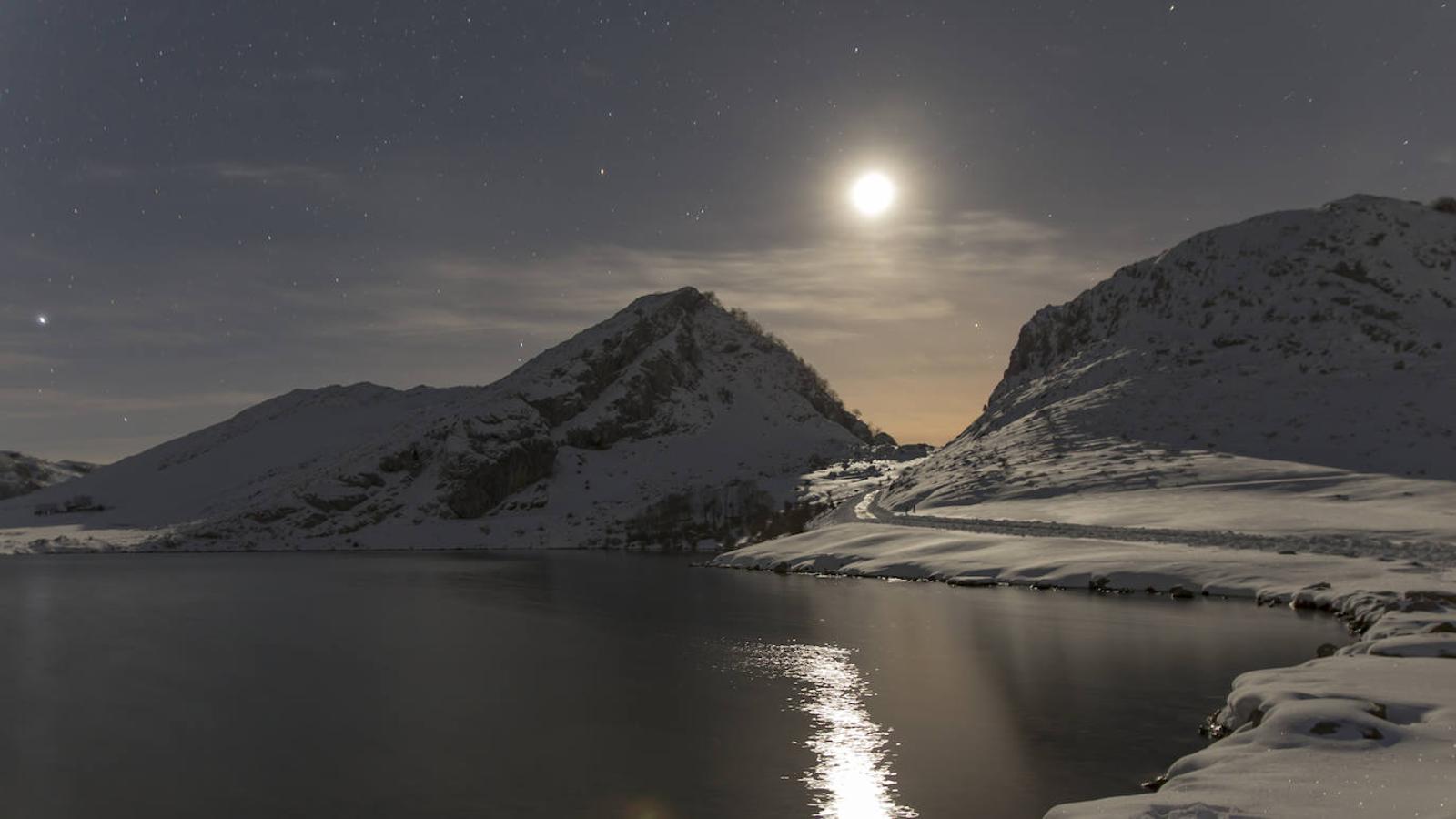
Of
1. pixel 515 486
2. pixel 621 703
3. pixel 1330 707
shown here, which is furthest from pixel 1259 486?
pixel 515 486

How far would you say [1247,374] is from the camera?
105 meters

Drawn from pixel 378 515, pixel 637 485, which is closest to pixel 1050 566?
pixel 637 485

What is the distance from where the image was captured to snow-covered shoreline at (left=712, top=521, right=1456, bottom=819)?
48.6 feet

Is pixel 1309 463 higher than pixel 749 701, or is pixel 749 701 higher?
pixel 1309 463

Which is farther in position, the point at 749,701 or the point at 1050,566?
the point at 1050,566

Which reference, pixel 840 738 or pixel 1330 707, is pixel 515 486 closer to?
pixel 840 738

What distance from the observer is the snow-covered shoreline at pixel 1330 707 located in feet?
48.6

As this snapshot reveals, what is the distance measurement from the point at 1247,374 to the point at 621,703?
323 feet

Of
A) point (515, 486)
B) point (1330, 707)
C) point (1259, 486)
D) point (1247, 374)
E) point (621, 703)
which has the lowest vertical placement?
point (621, 703)

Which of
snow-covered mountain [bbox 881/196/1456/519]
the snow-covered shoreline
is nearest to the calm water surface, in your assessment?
the snow-covered shoreline

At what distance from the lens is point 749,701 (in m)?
27.7

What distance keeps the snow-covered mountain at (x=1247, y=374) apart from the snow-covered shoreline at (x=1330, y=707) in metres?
33.1

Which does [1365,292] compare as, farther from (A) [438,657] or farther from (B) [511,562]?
(A) [438,657]

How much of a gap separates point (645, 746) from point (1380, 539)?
1976 inches
